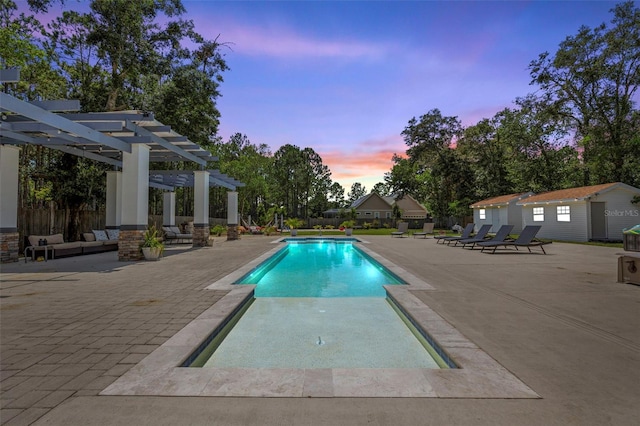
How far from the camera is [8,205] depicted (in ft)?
32.5

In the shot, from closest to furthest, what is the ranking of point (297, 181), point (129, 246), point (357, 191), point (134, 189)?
1. point (129, 246)
2. point (134, 189)
3. point (297, 181)
4. point (357, 191)

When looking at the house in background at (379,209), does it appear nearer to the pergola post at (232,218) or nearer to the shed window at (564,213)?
the shed window at (564,213)

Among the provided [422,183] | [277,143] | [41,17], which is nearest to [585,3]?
[41,17]

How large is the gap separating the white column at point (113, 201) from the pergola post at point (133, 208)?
460 centimetres

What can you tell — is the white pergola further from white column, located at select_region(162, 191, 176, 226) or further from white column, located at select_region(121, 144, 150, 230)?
white column, located at select_region(162, 191, 176, 226)

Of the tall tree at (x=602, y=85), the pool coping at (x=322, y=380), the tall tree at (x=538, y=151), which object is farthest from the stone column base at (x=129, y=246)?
the tall tree at (x=538, y=151)

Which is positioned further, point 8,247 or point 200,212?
point 200,212

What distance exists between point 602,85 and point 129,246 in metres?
32.6

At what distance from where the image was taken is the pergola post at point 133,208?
10414 mm

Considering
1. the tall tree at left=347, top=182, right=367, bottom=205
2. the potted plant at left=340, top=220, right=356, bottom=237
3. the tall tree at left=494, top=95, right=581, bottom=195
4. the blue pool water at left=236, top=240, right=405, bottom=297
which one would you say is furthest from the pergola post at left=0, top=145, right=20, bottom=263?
the tall tree at left=347, top=182, right=367, bottom=205

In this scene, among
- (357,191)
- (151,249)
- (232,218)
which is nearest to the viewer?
(151,249)

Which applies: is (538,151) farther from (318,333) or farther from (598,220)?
(318,333)

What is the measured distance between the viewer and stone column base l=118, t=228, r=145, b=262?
1040 centimetres

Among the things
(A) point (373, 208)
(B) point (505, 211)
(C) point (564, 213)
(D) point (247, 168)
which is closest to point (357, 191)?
(A) point (373, 208)
